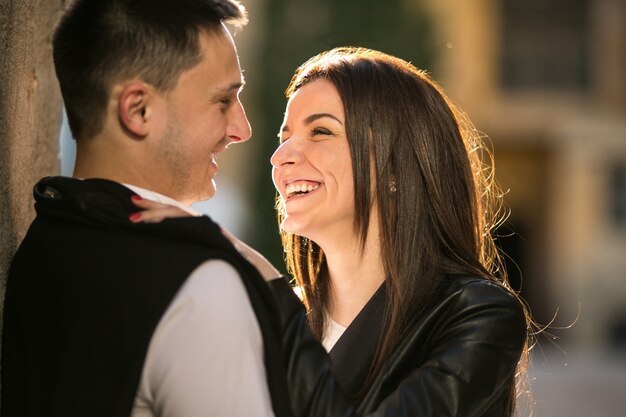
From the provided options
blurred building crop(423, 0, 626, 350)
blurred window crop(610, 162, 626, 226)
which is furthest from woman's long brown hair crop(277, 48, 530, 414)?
blurred window crop(610, 162, 626, 226)

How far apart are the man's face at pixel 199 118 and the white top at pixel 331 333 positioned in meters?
1.07

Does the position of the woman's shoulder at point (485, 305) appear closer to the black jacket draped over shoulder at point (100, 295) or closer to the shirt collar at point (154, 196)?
the black jacket draped over shoulder at point (100, 295)

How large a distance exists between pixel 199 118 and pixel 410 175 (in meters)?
1.13

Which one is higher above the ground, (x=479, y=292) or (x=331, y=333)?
(x=479, y=292)

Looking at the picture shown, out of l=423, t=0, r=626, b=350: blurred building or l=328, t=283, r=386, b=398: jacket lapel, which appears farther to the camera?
l=423, t=0, r=626, b=350: blurred building

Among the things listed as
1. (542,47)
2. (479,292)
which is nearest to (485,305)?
(479,292)

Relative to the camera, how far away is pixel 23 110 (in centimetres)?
287

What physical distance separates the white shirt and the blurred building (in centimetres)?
2081

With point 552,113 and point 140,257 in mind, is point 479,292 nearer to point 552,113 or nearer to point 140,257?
point 140,257

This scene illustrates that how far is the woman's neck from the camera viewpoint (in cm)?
339

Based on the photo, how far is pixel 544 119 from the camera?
2334cm

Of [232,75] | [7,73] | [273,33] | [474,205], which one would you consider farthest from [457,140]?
[273,33]

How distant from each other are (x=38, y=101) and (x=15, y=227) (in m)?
0.43

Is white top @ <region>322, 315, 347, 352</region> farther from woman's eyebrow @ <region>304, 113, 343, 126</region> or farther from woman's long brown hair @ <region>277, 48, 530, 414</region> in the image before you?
woman's eyebrow @ <region>304, 113, 343, 126</region>
